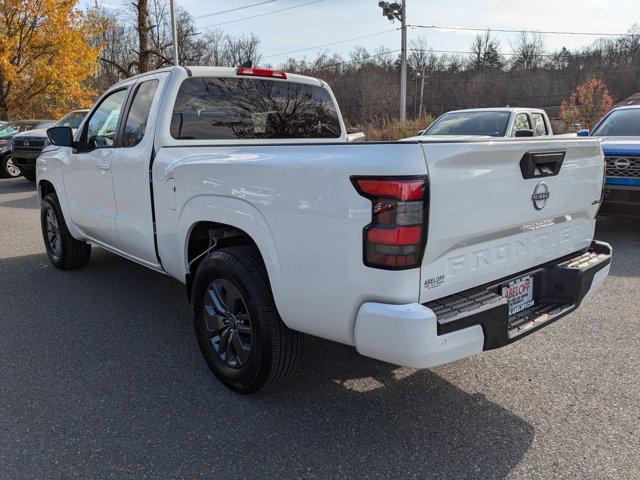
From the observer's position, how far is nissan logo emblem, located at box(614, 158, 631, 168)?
672 centimetres

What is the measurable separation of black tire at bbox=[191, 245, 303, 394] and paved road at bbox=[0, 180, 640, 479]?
0.57 feet

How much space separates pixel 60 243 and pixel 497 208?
4.90 metres

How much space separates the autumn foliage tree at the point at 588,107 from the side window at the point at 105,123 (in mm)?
23676

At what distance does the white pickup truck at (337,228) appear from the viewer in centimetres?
224

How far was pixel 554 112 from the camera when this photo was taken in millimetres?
56594

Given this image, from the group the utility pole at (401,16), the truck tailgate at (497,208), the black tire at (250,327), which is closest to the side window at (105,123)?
the black tire at (250,327)

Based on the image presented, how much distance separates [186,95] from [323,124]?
1299 mm

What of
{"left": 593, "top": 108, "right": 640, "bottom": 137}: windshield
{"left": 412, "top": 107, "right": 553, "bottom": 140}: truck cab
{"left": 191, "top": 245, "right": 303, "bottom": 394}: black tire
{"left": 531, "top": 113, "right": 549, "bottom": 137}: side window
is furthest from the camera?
{"left": 531, "top": 113, "right": 549, "bottom": 137}: side window

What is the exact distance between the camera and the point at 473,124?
10.4m

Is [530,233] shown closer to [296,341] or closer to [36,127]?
[296,341]

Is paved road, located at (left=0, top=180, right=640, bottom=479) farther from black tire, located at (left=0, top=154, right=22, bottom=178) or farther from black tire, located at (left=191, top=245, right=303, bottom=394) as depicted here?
black tire, located at (left=0, top=154, right=22, bottom=178)

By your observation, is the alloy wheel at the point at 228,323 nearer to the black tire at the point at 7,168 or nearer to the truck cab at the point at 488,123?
the truck cab at the point at 488,123

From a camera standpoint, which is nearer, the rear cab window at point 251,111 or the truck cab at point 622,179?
the rear cab window at point 251,111

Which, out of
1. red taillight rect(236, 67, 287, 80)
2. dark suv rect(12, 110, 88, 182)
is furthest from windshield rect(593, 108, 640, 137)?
dark suv rect(12, 110, 88, 182)
